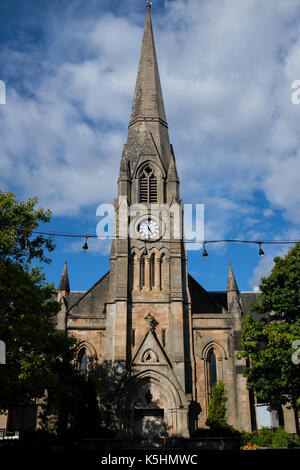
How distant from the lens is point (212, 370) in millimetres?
35625

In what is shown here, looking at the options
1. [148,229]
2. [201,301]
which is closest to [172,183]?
[148,229]

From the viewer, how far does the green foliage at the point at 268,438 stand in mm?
27800

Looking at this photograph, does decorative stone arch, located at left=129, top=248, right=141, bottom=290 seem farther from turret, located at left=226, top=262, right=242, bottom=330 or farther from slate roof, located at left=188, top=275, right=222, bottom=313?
turret, located at left=226, top=262, right=242, bottom=330

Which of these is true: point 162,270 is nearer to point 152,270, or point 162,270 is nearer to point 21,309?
point 152,270

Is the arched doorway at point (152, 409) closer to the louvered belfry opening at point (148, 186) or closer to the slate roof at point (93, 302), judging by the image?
the slate roof at point (93, 302)

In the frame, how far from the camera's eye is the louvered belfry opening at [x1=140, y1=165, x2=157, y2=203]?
39.2 metres

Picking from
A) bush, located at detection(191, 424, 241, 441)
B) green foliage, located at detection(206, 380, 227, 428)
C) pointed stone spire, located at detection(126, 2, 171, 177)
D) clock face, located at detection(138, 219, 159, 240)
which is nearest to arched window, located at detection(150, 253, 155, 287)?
clock face, located at detection(138, 219, 159, 240)

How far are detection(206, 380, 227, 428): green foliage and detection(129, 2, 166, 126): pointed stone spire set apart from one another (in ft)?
83.3

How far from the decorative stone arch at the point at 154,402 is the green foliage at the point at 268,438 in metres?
4.17

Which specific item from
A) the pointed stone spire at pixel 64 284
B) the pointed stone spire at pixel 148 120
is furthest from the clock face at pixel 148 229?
the pointed stone spire at pixel 64 284

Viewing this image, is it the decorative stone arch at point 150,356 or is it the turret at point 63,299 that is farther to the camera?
the turret at point 63,299
